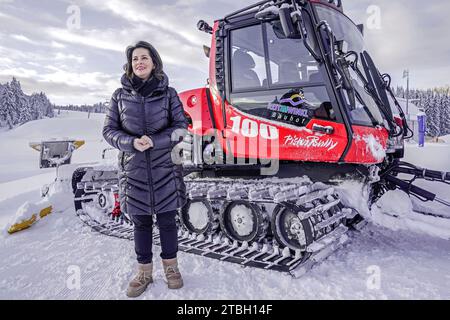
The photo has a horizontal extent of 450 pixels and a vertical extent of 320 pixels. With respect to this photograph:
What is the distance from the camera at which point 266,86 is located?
153 inches

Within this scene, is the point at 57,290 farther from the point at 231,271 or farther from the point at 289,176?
the point at 289,176

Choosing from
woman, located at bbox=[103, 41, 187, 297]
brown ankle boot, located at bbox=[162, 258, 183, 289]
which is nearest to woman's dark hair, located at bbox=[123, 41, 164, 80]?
woman, located at bbox=[103, 41, 187, 297]

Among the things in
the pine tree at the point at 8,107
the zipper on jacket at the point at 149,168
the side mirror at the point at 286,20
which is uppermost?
the pine tree at the point at 8,107

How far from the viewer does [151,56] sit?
2934 mm

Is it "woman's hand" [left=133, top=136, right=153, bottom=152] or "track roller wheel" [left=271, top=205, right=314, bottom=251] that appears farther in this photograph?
"track roller wheel" [left=271, top=205, right=314, bottom=251]

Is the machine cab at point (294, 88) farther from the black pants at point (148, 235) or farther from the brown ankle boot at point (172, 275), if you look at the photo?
the brown ankle boot at point (172, 275)

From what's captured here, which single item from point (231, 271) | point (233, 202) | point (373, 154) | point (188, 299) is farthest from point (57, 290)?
point (373, 154)

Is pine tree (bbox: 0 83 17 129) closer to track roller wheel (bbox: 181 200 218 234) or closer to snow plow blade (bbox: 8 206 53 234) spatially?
snow plow blade (bbox: 8 206 53 234)

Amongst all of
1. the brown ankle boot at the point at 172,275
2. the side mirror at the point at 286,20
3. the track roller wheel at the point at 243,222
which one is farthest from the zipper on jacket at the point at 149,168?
the side mirror at the point at 286,20

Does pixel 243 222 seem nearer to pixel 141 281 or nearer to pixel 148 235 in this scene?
pixel 148 235

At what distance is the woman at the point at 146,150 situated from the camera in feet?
9.50

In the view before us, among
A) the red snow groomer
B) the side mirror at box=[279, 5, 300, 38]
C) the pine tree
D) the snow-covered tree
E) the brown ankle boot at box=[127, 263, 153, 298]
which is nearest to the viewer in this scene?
the brown ankle boot at box=[127, 263, 153, 298]

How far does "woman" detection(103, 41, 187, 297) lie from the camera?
114 inches

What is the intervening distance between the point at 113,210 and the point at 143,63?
329 cm
